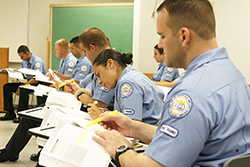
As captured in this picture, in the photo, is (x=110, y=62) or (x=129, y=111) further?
(x=110, y=62)

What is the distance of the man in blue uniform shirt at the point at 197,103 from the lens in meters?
0.75

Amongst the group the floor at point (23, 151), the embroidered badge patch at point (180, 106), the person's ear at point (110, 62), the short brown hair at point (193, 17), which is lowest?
the floor at point (23, 151)

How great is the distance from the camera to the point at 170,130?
0.77 meters

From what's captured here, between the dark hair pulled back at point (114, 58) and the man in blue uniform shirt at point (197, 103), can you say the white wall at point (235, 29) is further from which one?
the man in blue uniform shirt at point (197, 103)

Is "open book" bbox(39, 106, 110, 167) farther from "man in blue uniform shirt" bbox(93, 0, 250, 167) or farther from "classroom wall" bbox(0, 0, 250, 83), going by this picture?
"classroom wall" bbox(0, 0, 250, 83)

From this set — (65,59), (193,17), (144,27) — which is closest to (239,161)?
(193,17)

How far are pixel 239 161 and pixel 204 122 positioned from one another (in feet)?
0.51

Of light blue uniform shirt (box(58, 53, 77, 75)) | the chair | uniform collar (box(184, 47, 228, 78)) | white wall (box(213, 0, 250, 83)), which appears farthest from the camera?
light blue uniform shirt (box(58, 53, 77, 75))

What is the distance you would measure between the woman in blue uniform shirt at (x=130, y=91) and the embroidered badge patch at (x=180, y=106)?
71 cm

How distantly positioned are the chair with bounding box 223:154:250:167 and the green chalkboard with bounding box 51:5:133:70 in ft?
17.3

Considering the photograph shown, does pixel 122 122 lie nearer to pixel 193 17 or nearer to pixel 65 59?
pixel 193 17

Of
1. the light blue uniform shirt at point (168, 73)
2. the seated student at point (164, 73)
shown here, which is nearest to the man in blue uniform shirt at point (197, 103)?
the seated student at point (164, 73)

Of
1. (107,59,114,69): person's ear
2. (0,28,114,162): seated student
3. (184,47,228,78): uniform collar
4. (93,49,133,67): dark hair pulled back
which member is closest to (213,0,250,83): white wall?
(0,28,114,162): seated student

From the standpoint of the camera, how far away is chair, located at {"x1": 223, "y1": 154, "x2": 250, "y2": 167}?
734mm
